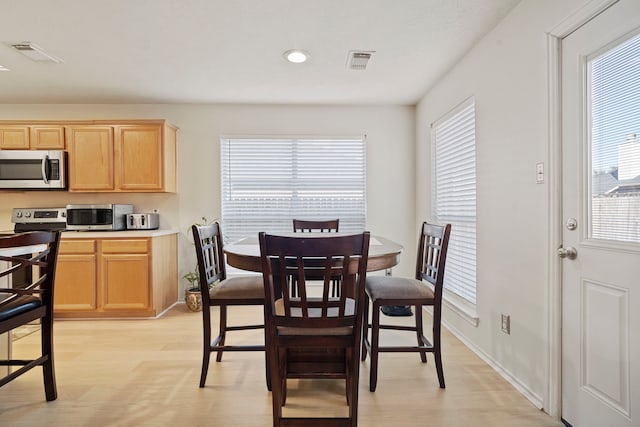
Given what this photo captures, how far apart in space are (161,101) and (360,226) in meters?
2.74

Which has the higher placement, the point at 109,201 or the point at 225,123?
the point at 225,123

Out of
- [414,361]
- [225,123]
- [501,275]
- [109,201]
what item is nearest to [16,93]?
[109,201]

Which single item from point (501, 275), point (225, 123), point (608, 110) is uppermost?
point (225, 123)

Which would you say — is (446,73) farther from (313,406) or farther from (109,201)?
(109,201)

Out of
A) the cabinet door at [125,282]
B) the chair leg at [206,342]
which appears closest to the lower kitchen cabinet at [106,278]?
the cabinet door at [125,282]

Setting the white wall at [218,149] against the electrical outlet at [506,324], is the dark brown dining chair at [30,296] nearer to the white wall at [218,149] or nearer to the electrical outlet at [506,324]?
the white wall at [218,149]

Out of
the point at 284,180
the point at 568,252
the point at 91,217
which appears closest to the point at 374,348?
the point at 568,252

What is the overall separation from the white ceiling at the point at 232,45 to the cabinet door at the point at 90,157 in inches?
16.7

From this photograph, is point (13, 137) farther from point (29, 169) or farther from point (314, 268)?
point (314, 268)

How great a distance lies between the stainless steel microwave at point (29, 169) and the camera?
3.43 metres

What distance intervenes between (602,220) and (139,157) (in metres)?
3.87

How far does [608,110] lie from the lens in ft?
4.75

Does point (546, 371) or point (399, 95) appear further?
point (399, 95)

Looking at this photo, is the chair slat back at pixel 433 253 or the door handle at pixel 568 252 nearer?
the door handle at pixel 568 252
